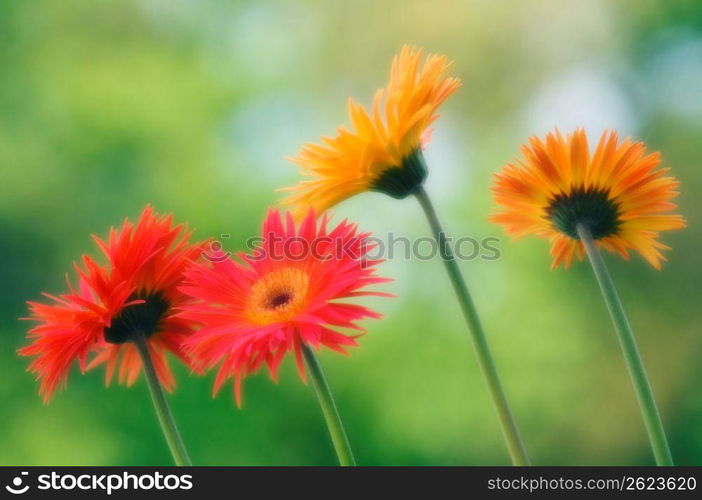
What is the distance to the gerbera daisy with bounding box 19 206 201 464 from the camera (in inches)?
13.9

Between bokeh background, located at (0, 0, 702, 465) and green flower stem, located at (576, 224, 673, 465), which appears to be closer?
green flower stem, located at (576, 224, 673, 465)

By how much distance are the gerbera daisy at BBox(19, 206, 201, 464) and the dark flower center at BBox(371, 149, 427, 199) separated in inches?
3.7

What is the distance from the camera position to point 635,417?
5.00ft

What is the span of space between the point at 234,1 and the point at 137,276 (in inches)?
50.7

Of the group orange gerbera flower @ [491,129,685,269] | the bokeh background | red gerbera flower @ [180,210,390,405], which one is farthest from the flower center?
the bokeh background

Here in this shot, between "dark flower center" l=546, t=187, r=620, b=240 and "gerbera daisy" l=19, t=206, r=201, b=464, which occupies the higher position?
"dark flower center" l=546, t=187, r=620, b=240

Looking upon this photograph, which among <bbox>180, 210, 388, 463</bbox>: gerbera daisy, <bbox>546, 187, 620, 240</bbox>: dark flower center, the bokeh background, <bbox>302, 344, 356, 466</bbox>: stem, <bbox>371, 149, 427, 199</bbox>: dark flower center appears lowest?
<bbox>302, 344, 356, 466</bbox>: stem

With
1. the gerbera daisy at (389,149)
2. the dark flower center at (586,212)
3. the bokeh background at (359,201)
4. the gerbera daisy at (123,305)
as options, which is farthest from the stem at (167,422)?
the bokeh background at (359,201)

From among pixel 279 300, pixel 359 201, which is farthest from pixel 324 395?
pixel 359 201

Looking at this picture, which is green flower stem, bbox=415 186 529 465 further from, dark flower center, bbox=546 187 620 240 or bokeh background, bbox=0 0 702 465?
bokeh background, bbox=0 0 702 465

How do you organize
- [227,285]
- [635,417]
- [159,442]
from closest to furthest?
[227,285] → [159,442] → [635,417]

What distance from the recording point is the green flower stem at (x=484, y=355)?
12.7 inches
